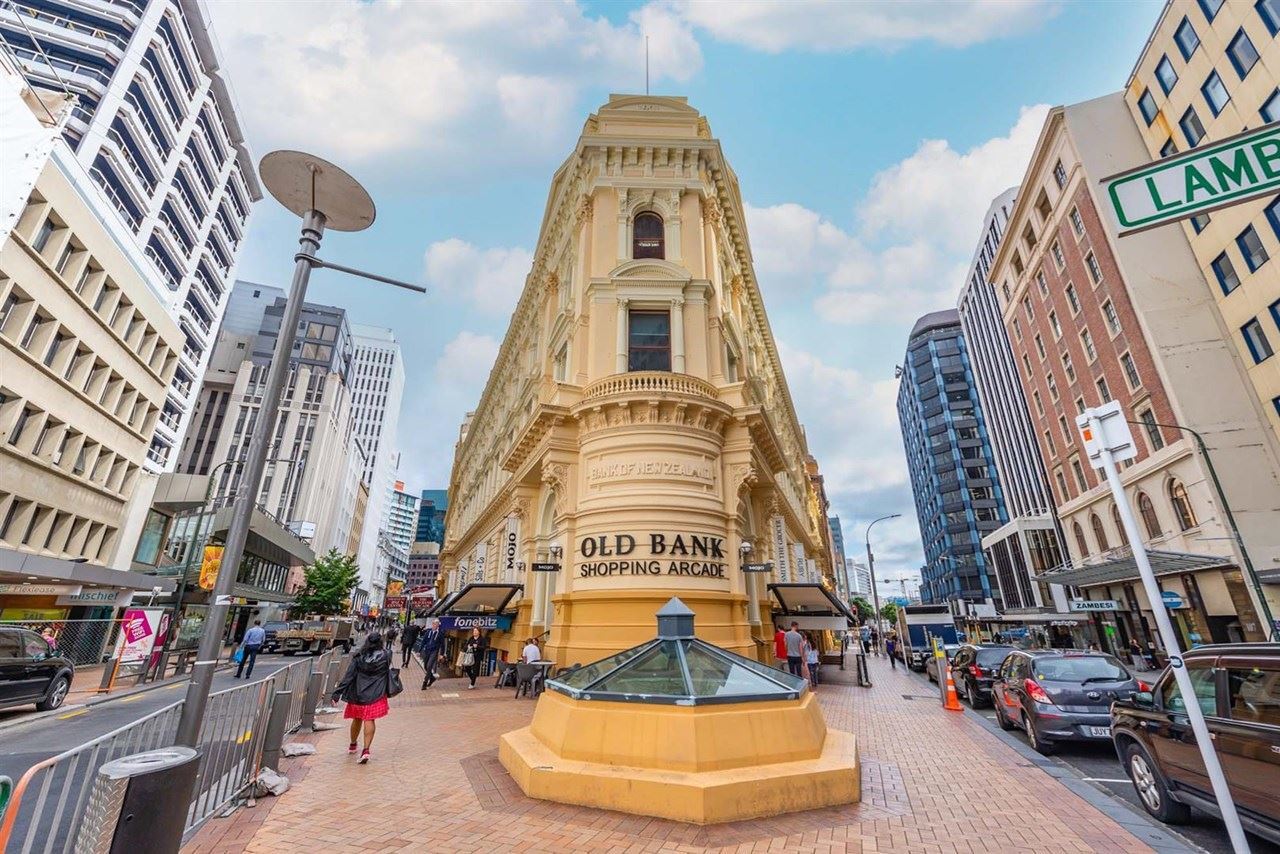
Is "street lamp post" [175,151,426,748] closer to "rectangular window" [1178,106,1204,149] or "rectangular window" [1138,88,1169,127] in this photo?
"rectangular window" [1178,106,1204,149]

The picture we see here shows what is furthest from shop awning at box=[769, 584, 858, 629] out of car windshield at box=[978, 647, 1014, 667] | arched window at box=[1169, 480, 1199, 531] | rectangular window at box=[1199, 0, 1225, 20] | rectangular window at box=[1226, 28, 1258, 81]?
rectangular window at box=[1199, 0, 1225, 20]

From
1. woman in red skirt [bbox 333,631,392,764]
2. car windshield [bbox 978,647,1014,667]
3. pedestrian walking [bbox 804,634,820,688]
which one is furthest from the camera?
pedestrian walking [bbox 804,634,820,688]

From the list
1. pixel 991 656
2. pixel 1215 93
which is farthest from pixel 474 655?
pixel 1215 93

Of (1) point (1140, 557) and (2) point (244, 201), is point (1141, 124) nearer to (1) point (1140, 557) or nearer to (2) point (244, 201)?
(1) point (1140, 557)

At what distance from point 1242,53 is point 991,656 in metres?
27.9

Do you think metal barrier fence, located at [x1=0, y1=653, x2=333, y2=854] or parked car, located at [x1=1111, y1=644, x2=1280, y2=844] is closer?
metal barrier fence, located at [x1=0, y1=653, x2=333, y2=854]

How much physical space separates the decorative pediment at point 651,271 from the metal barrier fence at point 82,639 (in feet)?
68.8

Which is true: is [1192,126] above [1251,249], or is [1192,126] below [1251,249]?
above

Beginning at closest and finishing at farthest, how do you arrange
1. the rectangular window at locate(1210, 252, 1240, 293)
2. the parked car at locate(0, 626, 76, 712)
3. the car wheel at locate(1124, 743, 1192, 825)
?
the car wheel at locate(1124, 743, 1192, 825) < the parked car at locate(0, 626, 76, 712) < the rectangular window at locate(1210, 252, 1240, 293)

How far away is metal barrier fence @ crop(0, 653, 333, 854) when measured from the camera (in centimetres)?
395

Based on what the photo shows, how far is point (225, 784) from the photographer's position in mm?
6152

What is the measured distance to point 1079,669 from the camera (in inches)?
388

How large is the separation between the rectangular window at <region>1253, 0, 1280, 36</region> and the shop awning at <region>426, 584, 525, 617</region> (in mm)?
36023

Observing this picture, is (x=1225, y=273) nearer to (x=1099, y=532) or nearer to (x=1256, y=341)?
(x=1256, y=341)
